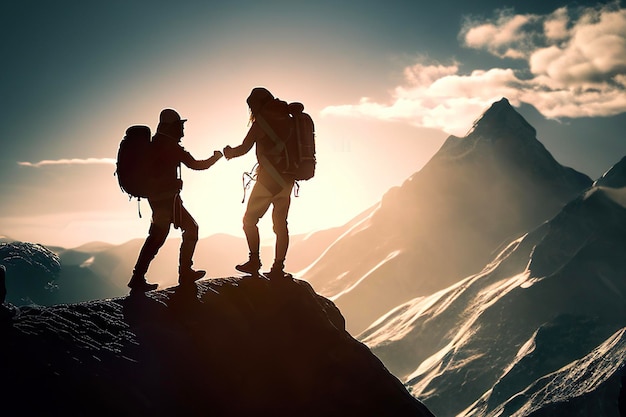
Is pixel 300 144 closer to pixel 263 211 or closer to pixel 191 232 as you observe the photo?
pixel 263 211

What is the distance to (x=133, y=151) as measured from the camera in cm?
957

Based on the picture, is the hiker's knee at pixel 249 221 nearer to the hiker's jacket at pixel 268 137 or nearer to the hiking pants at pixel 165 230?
the hiker's jacket at pixel 268 137

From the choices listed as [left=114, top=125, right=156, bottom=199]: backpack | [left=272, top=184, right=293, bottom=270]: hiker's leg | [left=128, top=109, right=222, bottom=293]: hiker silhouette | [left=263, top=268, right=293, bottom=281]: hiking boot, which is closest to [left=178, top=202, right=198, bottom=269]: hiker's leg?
[left=128, top=109, right=222, bottom=293]: hiker silhouette

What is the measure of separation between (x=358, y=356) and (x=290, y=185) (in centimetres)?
425

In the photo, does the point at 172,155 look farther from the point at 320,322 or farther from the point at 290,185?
the point at 320,322

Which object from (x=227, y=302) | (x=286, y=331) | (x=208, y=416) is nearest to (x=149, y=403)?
(x=208, y=416)

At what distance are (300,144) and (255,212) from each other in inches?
74.3

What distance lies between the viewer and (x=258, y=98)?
11820mm

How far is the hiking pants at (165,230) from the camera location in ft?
33.9

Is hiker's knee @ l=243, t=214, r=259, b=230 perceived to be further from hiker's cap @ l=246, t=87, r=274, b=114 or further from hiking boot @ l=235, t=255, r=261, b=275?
hiker's cap @ l=246, t=87, r=274, b=114

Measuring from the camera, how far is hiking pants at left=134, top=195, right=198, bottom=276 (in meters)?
10.3

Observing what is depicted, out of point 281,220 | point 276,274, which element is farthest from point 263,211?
point 276,274

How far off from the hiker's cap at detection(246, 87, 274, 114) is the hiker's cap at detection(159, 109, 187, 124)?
2030mm

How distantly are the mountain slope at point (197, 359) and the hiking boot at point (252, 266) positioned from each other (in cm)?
36
